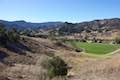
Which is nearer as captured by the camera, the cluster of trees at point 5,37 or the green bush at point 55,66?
the green bush at point 55,66

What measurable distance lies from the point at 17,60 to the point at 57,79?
1997 cm

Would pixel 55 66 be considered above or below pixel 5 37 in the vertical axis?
below

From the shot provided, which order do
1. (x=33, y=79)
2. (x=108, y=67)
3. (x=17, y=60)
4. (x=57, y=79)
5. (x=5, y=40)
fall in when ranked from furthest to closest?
(x=5, y=40) → (x=17, y=60) → (x=108, y=67) → (x=33, y=79) → (x=57, y=79)

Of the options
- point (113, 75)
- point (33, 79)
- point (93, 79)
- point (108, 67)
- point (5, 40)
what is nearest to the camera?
point (33, 79)

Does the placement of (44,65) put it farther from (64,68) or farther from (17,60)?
(17,60)

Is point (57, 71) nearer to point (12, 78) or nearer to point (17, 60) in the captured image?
point (12, 78)

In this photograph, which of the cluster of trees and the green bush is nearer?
the green bush

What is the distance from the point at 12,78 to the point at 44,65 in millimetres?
3991

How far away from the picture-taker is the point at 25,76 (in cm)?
3170

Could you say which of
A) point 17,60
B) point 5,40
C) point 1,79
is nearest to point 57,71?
point 1,79

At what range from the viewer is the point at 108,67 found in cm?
3816

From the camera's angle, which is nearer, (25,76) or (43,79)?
(43,79)

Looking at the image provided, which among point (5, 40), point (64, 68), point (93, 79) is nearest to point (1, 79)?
point (64, 68)

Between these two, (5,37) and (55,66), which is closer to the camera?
(55,66)
